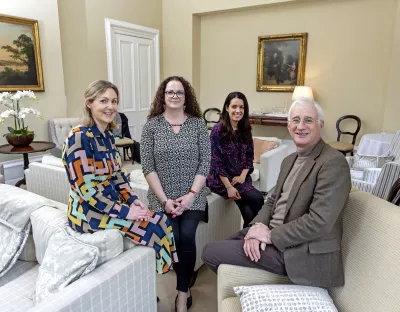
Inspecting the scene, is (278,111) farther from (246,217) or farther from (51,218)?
(51,218)

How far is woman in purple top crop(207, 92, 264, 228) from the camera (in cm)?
229

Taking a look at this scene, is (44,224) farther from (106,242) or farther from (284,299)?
(284,299)

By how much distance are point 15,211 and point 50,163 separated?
1.14 metres

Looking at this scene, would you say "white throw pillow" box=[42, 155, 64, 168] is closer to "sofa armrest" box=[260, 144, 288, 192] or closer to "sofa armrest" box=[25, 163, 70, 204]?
"sofa armrest" box=[25, 163, 70, 204]

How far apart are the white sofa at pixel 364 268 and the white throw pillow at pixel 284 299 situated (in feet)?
0.24

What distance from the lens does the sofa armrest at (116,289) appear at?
110 cm

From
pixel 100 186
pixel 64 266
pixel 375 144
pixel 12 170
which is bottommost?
pixel 12 170

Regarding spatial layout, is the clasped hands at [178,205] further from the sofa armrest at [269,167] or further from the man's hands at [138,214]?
the sofa armrest at [269,167]

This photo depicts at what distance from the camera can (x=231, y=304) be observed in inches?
49.1

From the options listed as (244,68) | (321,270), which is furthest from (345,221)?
(244,68)

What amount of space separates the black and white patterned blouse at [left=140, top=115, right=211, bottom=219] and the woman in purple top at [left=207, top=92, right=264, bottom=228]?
403mm

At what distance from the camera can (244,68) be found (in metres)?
5.63

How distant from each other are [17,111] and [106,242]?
305cm

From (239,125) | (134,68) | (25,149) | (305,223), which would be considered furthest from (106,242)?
(134,68)
